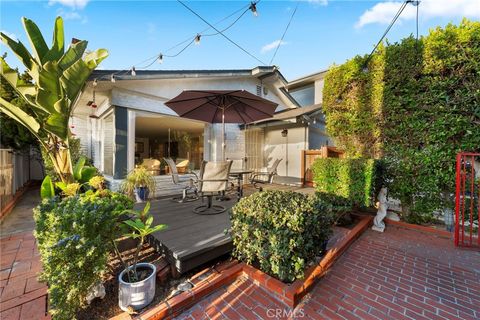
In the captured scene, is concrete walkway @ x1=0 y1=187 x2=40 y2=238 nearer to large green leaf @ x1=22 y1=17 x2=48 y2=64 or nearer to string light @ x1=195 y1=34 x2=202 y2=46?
large green leaf @ x1=22 y1=17 x2=48 y2=64

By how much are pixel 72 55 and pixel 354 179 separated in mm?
5507

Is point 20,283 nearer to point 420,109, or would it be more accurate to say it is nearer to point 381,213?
point 381,213

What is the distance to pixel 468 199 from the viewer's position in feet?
12.7

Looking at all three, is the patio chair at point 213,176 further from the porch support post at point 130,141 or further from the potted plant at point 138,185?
the porch support post at point 130,141

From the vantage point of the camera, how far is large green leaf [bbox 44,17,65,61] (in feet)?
9.91

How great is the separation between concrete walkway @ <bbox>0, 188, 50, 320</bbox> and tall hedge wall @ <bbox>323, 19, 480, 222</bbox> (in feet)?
20.4

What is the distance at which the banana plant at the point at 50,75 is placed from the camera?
9.11 ft

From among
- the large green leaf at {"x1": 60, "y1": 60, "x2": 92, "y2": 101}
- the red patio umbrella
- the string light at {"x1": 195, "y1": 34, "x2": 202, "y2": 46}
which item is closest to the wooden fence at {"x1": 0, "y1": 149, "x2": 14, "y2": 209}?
the large green leaf at {"x1": 60, "y1": 60, "x2": 92, "y2": 101}

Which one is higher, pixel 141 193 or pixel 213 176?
pixel 213 176

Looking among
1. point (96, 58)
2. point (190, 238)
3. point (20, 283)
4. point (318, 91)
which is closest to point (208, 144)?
point (96, 58)

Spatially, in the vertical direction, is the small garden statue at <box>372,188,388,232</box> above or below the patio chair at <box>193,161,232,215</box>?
below

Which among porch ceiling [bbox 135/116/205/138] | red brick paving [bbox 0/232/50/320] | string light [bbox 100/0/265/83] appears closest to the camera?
red brick paving [bbox 0/232/50/320]

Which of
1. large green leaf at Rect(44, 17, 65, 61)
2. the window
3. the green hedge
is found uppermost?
large green leaf at Rect(44, 17, 65, 61)

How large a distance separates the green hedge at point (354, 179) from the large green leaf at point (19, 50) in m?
5.87
